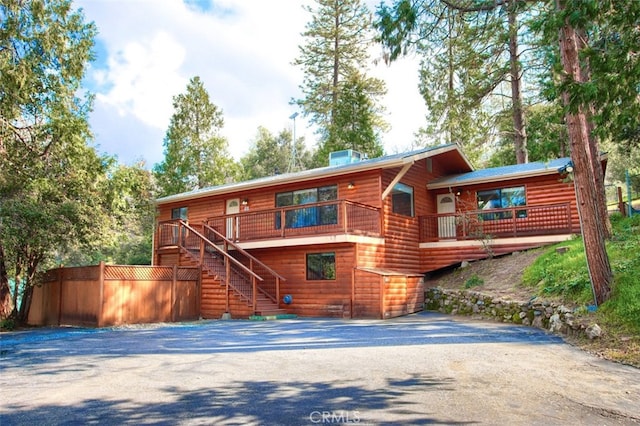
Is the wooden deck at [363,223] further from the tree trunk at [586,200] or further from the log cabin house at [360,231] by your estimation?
the tree trunk at [586,200]

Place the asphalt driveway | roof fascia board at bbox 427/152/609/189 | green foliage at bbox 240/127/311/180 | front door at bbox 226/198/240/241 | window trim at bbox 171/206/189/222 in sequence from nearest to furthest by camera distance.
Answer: the asphalt driveway < roof fascia board at bbox 427/152/609/189 < front door at bbox 226/198/240/241 < window trim at bbox 171/206/189/222 < green foliage at bbox 240/127/311/180

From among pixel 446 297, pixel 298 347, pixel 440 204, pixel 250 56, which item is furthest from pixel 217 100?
pixel 298 347

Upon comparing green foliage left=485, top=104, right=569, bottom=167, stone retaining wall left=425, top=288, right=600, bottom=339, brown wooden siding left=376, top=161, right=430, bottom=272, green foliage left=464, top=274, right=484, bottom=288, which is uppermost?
green foliage left=485, top=104, right=569, bottom=167

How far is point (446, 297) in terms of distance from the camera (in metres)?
13.8

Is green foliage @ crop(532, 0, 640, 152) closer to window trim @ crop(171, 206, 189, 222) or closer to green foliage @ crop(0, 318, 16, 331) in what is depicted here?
green foliage @ crop(0, 318, 16, 331)

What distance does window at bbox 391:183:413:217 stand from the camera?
1597 centimetres

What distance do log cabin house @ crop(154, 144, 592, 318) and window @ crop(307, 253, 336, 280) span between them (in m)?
0.03

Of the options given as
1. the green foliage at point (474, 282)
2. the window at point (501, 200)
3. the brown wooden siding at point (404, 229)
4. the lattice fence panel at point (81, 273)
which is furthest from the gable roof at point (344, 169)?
the lattice fence panel at point (81, 273)

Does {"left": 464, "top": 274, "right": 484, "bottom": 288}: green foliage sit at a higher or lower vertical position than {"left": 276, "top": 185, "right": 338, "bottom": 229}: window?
lower

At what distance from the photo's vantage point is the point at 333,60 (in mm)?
31484

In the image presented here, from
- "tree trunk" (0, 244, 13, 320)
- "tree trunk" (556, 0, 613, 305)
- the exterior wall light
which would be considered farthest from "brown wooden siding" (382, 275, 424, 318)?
"tree trunk" (0, 244, 13, 320)

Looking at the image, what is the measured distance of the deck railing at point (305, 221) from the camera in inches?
546

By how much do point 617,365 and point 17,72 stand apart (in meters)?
13.6

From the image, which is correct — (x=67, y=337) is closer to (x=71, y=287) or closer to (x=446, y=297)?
(x=71, y=287)
